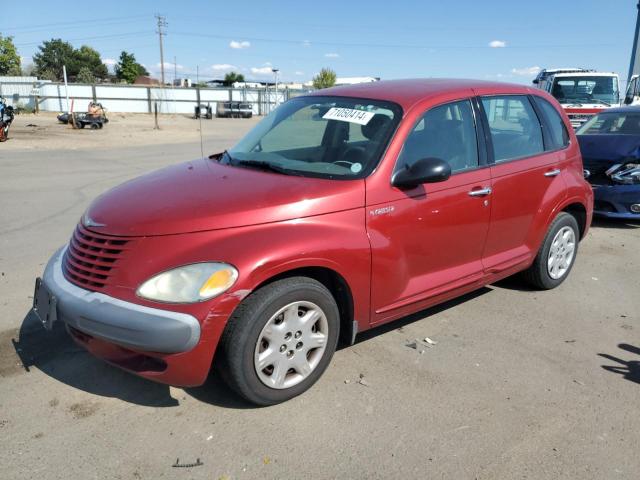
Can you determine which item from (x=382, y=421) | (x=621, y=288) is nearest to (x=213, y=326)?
(x=382, y=421)

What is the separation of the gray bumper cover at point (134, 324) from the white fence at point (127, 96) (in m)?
36.8

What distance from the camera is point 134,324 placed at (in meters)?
2.58

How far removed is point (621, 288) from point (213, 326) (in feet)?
13.5

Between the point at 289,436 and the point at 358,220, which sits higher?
the point at 358,220

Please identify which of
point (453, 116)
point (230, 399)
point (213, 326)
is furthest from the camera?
point (453, 116)

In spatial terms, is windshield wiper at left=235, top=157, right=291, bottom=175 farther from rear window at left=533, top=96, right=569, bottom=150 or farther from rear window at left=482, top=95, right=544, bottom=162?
rear window at left=533, top=96, right=569, bottom=150

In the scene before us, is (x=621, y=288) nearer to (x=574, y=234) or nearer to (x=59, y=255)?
(x=574, y=234)

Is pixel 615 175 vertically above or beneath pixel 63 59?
beneath

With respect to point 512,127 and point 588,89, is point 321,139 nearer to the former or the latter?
point 512,127

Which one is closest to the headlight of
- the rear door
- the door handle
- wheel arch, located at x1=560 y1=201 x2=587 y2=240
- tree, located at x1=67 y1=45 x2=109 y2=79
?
the door handle

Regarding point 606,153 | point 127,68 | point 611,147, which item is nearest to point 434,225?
point 606,153

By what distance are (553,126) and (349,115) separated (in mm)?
2102

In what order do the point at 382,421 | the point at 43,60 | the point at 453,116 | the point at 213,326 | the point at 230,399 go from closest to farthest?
1. the point at 213,326
2. the point at 382,421
3. the point at 230,399
4. the point at 453,116
5. the point at 43,60

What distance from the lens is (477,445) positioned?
2723 millimetres
